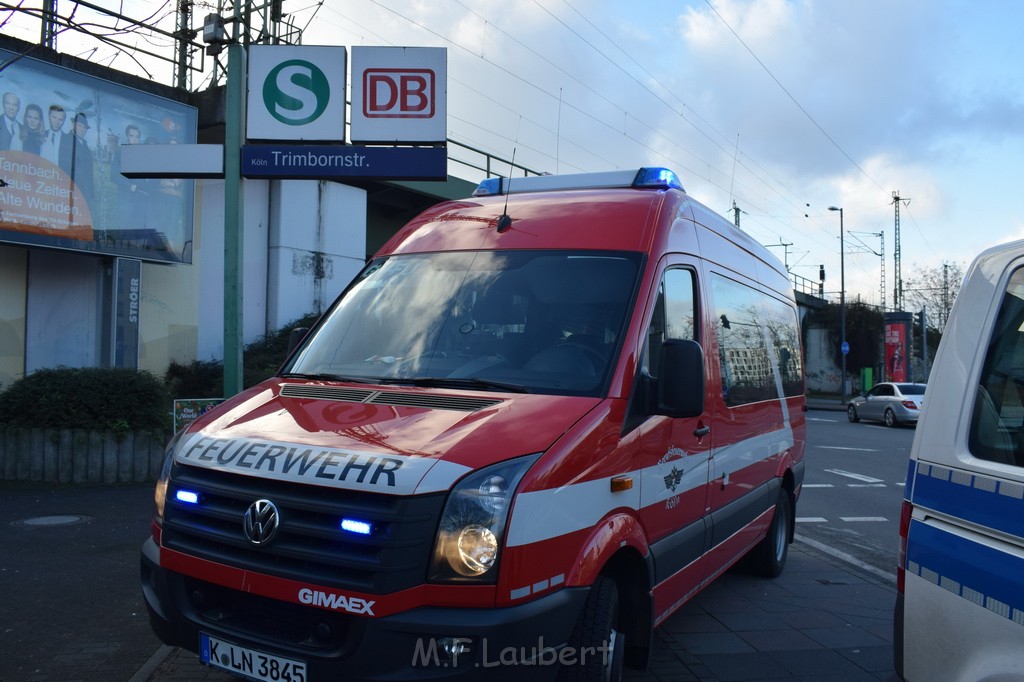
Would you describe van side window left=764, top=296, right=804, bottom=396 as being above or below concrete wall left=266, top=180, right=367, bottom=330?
below

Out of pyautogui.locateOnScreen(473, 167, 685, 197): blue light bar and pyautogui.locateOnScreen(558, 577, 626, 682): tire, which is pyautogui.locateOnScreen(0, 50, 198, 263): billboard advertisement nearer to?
pyautogui.locateOnScreen(473, 167, 685, 197): blue light bar

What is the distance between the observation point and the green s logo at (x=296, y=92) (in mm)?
9406

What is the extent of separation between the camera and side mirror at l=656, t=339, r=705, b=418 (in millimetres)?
3695

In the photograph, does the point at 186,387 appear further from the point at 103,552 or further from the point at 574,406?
the point at 574,406

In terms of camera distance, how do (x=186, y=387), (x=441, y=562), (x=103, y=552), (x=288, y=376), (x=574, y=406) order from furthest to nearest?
(x=186, y=387) < (x=103, y=552) < (x=288, y=376) < (x=574, y=406) < (x=441, y=562)

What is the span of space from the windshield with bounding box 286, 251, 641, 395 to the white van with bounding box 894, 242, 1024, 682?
1442 millimetres

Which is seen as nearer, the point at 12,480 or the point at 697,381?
the point at 697,381

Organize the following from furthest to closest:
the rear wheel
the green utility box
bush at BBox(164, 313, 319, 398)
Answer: the green utility box → the rear wheel → bush at BBox(164, 313, 319, 398)

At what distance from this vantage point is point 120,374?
10.4m

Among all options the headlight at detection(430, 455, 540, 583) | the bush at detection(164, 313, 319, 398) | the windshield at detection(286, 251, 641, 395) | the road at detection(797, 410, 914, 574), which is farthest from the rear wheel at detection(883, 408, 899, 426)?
the headlight at detection(430, 455, 540, 583)

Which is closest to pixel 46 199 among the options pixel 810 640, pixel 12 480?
pixel 12 480

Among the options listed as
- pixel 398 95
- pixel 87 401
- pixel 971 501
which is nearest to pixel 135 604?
pixel 971 501

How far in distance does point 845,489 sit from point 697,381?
407 inches

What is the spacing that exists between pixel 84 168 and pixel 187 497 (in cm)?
1159
